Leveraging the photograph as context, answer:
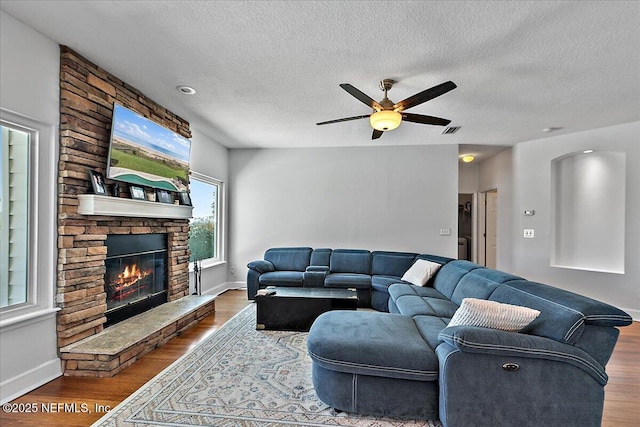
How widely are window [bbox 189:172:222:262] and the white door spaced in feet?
18.8

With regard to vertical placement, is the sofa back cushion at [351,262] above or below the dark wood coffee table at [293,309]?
above

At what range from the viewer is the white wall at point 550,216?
426 centimetres

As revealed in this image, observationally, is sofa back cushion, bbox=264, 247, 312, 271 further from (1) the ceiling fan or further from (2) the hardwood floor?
(1) the ceiling fan

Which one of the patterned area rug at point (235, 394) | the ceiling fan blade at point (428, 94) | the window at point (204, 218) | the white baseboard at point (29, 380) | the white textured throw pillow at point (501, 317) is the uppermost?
the ceiling fan blade at point (428, 94)

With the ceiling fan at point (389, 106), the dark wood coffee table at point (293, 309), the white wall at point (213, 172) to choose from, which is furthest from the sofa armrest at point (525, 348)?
the white wall at point (213, 172)

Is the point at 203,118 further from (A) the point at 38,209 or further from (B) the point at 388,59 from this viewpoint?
(B) the point at 388,59

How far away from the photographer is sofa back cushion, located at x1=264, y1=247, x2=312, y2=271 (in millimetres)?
5309

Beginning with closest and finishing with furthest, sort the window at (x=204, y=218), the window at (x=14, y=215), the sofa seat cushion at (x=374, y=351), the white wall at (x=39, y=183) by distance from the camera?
the sofa seat cushion at (x=374, y=351), the white wall at (x=39, y=183), the window at (x=14, y=215), the window at (x=204, y=218)

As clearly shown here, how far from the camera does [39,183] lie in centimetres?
243

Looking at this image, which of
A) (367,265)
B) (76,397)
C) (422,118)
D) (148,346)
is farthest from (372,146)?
(76,397)

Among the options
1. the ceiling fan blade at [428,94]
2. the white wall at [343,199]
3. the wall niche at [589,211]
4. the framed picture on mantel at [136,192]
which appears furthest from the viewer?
the white wall at [343,199]

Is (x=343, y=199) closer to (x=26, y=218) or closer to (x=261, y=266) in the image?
(x=261, y=266)

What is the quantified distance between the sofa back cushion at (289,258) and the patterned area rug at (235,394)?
7.07 ft

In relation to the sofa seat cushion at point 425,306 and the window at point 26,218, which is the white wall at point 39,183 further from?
the sofa seat cushion at point 425,306
